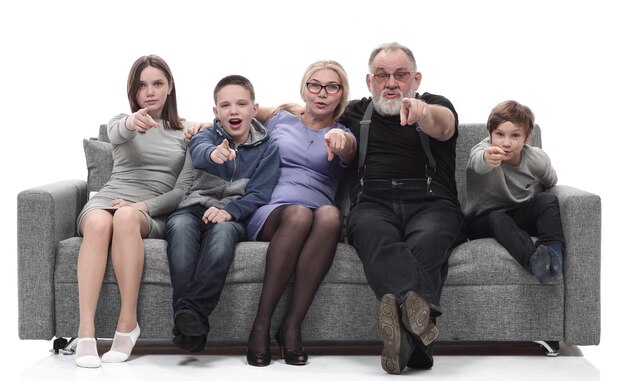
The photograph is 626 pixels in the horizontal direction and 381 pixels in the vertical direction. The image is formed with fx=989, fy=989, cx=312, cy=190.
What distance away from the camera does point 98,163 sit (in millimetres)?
4492

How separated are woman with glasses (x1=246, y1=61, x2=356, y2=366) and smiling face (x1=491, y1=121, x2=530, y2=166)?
0.61 metres

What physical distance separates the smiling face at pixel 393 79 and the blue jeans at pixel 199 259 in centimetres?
80

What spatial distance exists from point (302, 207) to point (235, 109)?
21.7 inches

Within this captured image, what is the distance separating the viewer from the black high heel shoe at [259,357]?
376 cm

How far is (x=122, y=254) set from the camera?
3848 millimetres

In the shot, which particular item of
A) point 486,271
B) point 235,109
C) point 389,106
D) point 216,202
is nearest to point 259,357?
point 216,202

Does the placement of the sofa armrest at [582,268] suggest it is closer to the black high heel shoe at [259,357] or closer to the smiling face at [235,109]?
the black high heel shoe at [259,357]

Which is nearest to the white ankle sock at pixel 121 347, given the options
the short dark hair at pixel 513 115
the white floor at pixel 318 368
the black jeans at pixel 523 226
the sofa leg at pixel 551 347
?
the white floor at pixel 318 368

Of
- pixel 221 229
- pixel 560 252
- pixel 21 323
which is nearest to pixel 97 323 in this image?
pixel 21 323

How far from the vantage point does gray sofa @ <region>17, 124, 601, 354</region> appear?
12.9ft

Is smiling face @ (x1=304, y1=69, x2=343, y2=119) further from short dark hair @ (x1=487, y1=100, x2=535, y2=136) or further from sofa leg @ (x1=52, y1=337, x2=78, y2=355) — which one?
sofa leg @ (x1=52, y1=337, x2=78, y2=355)

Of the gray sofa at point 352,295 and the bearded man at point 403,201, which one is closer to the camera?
the bearded man at point 403,201

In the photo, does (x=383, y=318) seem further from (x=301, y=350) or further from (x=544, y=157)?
(x=544, y=157)

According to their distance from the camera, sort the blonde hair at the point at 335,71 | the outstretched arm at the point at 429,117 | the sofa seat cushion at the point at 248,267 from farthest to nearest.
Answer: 1. the blonde hair at the point at 335,71
2. the sofa seat cushion at the point at 248,267
3. the outstretched arm at the point at 429,117
